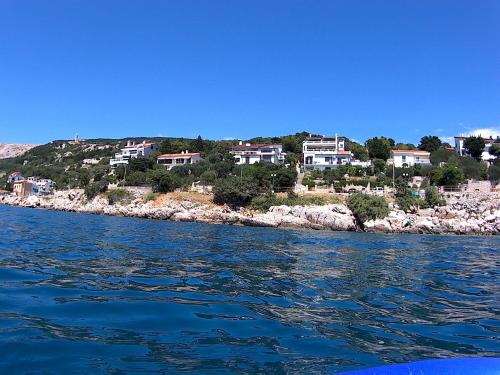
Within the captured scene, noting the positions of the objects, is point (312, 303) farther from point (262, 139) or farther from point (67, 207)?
point (262, 139)

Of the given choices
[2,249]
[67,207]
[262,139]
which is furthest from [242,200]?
[262,139]

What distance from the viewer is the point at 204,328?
7066 millimetres

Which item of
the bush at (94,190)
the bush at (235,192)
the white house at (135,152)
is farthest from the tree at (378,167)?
the white house at (135,152)

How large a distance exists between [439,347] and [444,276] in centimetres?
841

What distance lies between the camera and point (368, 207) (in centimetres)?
5197

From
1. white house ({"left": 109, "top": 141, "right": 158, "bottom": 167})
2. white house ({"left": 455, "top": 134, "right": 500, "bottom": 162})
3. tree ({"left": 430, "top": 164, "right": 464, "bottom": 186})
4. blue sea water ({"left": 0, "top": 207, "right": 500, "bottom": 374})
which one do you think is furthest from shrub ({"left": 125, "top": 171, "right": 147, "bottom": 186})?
white house ({"left": 455, "top": 134, "right": 500, "bottom": 162})

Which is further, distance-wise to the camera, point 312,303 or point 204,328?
point 312,303

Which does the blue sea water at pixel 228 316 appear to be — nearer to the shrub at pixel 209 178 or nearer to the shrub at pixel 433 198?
the shrub at pixel 433 198

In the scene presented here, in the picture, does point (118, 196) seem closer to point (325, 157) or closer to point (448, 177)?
point (325, 157)

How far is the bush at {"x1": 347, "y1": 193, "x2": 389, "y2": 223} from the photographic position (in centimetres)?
5153

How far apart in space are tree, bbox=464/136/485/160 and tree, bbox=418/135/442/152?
8581mm

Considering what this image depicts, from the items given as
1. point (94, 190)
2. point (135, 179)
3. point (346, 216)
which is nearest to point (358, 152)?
point (346, 216)

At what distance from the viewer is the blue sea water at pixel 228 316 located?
5.64 meters

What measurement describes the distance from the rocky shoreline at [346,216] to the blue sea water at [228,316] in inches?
1460
